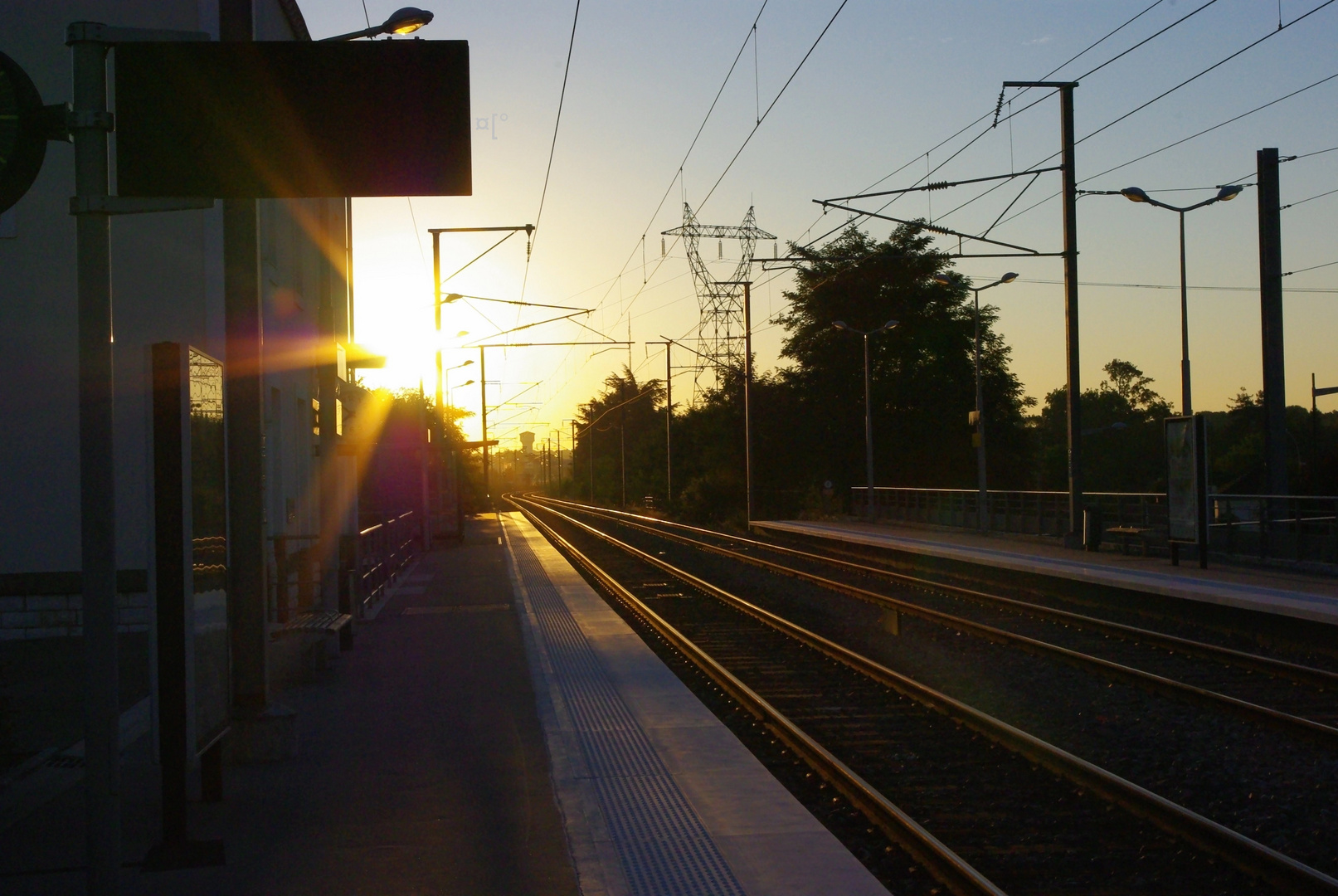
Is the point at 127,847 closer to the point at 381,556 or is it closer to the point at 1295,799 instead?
the point at 1295,799

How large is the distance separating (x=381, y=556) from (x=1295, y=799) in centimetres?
1492

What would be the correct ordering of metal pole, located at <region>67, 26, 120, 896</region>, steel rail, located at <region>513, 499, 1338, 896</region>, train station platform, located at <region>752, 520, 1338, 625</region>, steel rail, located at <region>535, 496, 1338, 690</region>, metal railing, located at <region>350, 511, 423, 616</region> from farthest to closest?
1. train station platform, located at <region>752, 520, 1338, 625</region>
2. metal railing, located at <region>350, 511, 423, 616</region>
3. steel rail, located at <region>535, 496, 1338, 690</region>
4. steel rail, located at <region>513, 499, 1338, 896</region>
5. metal pole, located at <region>67, 26, 120, 896</region>

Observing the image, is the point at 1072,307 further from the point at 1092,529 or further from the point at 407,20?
the point at 407,20

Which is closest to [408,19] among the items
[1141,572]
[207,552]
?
[207,552]

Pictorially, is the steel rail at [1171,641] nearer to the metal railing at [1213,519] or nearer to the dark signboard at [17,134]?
the metal railing at [1213,519]

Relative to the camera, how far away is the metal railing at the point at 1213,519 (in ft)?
61.0

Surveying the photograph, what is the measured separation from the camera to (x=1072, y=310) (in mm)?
24453

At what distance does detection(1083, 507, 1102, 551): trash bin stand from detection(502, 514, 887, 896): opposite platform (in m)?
14.5

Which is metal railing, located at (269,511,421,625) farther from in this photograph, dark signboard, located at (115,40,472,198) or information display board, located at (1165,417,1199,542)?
information display board, located at (1165,417,1199,542)

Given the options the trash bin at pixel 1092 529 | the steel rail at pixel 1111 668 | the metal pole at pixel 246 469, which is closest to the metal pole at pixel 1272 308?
the trash bin at pixel 1092 529

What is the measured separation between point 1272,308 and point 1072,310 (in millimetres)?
3690

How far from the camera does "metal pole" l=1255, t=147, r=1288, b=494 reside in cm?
2197

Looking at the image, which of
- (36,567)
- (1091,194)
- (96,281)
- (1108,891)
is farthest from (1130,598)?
(96,281)

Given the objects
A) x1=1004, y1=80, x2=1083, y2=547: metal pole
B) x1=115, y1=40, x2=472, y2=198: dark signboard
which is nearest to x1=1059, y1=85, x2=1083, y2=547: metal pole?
x1=1004, y1=80, x2=1083, y2=547: metal pole
